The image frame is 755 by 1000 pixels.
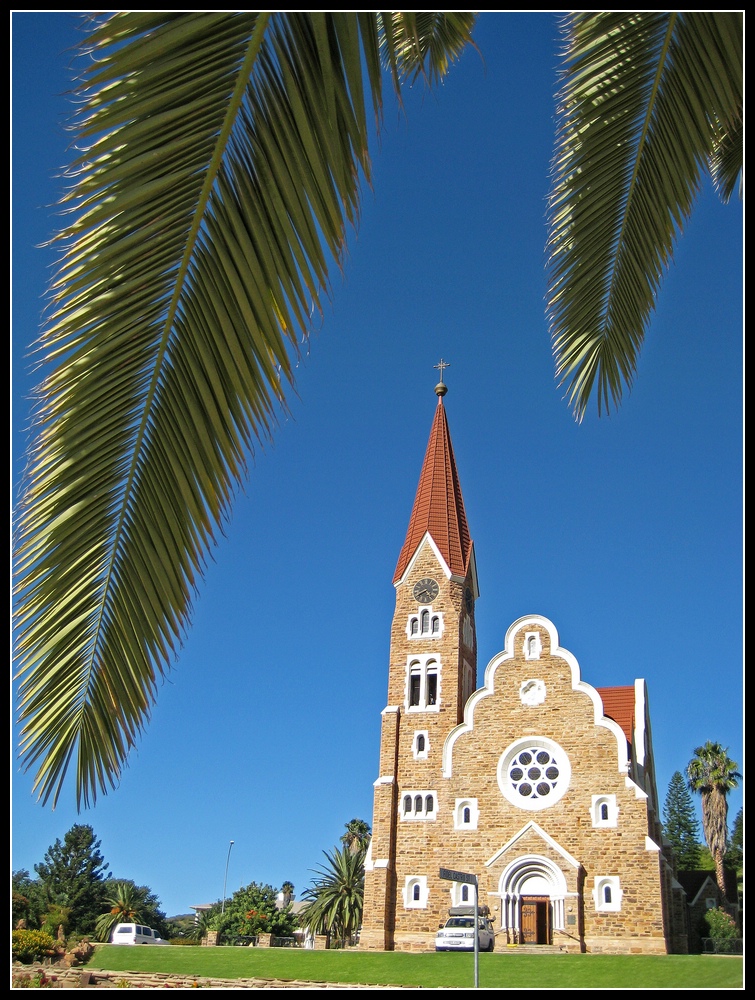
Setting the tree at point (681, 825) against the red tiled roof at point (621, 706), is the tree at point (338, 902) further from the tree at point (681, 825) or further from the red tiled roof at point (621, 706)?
the tree at point (681, 825)

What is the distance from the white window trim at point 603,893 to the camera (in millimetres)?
28531

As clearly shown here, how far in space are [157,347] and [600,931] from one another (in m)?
30.6

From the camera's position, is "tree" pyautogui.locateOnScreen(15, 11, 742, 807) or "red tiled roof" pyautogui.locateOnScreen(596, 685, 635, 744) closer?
"tree" pyautogui.locateOnScreen(15, 11, 742, 807)

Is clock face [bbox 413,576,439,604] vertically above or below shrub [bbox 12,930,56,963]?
above

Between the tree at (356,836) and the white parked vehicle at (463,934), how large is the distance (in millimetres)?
25469

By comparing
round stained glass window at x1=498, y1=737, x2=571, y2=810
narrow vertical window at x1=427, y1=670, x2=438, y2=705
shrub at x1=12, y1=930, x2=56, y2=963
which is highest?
narrow vertical window at x1=427, y1=670, x2=438, y2=705

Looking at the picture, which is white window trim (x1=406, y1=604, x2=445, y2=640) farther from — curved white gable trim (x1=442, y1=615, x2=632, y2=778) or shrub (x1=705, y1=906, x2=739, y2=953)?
shrub (x1=705, y1=906, x2=739, y2=953)

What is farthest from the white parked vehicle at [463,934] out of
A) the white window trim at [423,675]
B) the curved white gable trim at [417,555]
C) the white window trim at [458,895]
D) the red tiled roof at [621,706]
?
the curved white gable trim at [417,555]

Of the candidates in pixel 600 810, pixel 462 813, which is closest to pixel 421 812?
pixel 462 813

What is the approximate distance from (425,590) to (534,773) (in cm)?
883

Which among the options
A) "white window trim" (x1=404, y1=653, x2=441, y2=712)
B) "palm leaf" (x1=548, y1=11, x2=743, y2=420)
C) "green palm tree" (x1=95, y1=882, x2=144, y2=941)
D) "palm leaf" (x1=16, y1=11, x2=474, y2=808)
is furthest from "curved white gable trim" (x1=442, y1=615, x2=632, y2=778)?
"palm leaf" (x1=16, y1=11, x2=474, y2=808)

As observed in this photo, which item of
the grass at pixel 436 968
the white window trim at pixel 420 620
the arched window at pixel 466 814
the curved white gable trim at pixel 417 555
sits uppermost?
the curved white gable trim at pixel 417 555

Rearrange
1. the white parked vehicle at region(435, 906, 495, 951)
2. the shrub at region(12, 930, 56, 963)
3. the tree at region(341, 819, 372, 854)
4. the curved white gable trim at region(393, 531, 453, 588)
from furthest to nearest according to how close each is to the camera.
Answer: the tree at region(341, 819, 372, 854) < the curved white gable trim at region(393, 531, 453, 588) < the white parked vehicle at region(435, 906, 495, 951) < the shrub at region(12, 930, 56, 963)

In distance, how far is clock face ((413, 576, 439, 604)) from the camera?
1451 inches
